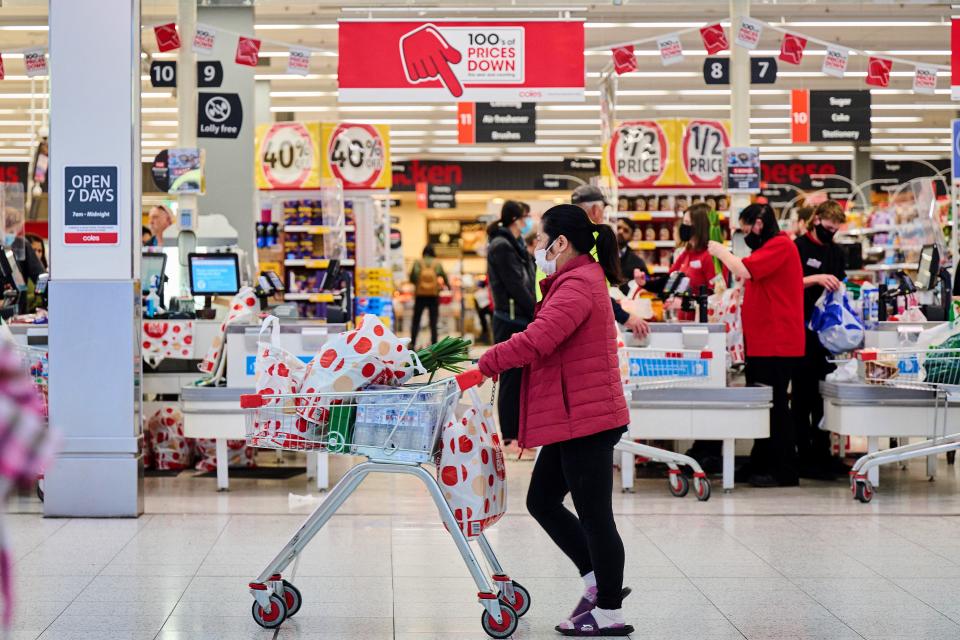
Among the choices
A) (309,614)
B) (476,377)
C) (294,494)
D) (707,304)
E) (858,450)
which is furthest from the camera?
(858,450)

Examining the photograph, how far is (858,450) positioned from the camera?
874cm

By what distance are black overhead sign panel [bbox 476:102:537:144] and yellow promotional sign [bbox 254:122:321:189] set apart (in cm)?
247

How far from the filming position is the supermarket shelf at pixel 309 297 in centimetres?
1288

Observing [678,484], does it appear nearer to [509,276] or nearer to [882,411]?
[882,411]

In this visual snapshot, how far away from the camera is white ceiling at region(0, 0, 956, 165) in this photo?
13969 mm

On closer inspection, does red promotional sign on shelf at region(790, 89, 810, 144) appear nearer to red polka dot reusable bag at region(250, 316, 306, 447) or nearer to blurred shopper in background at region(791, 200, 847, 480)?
blurred shopper in background at region(791, 200, 847, 480)

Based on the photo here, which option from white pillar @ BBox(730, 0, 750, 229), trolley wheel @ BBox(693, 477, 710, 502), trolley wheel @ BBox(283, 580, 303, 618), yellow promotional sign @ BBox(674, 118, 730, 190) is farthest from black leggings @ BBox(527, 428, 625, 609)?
yellow promotional sign @ BBox(674, 118, 730, 190)

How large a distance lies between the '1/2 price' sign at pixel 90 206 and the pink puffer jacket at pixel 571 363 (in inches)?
108

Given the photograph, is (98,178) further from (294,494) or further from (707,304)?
(707,304)

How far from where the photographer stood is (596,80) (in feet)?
63.6

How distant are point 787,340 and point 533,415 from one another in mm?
3265

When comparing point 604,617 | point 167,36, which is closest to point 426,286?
point 167,36

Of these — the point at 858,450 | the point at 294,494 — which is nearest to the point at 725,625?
the point at 294,494

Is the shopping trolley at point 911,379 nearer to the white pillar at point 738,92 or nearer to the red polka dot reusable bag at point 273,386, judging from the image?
the red polka dot reusable bag at point 273,386
